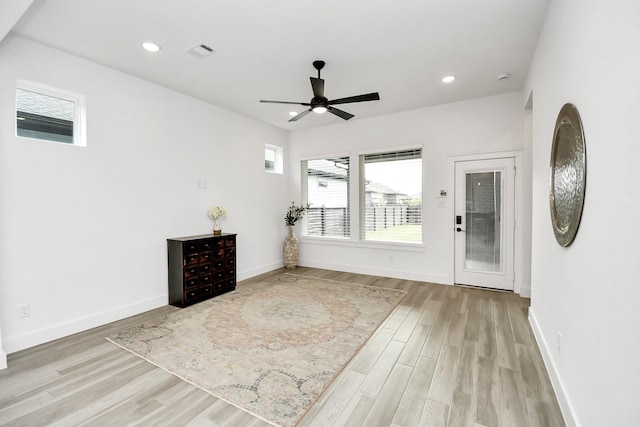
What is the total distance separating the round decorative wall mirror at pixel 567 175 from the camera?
1.63 metres

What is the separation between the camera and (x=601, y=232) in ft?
4.53

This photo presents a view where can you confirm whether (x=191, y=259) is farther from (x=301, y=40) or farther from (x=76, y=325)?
(x=301, y=40)

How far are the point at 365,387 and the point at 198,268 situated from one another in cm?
289

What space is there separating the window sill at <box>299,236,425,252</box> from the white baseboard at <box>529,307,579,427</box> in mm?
2268

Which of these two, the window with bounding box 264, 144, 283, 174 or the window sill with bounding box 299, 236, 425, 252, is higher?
the window with bounding box 264, 144, 283, 174

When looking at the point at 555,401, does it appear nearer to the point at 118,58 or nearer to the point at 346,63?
the point at 346,63

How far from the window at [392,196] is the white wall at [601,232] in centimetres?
293

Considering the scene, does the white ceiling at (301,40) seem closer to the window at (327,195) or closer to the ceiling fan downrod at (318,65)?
the ceiling fan downrod at (318,65)

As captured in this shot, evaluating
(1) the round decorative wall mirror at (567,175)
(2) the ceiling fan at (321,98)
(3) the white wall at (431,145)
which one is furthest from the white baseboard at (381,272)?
(2) the ceiling fan at (321,98)

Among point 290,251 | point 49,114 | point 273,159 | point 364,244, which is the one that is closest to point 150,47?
point 49,114

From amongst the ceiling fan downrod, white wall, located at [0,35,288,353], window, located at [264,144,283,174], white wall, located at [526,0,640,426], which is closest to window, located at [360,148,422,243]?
window, located at [264,144,283,174]

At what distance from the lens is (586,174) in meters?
1.54

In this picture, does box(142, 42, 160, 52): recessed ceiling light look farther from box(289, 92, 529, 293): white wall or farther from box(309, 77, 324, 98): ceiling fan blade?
box(289, 92, 529, 293): white wall

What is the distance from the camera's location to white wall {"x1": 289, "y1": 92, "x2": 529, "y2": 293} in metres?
4.45
